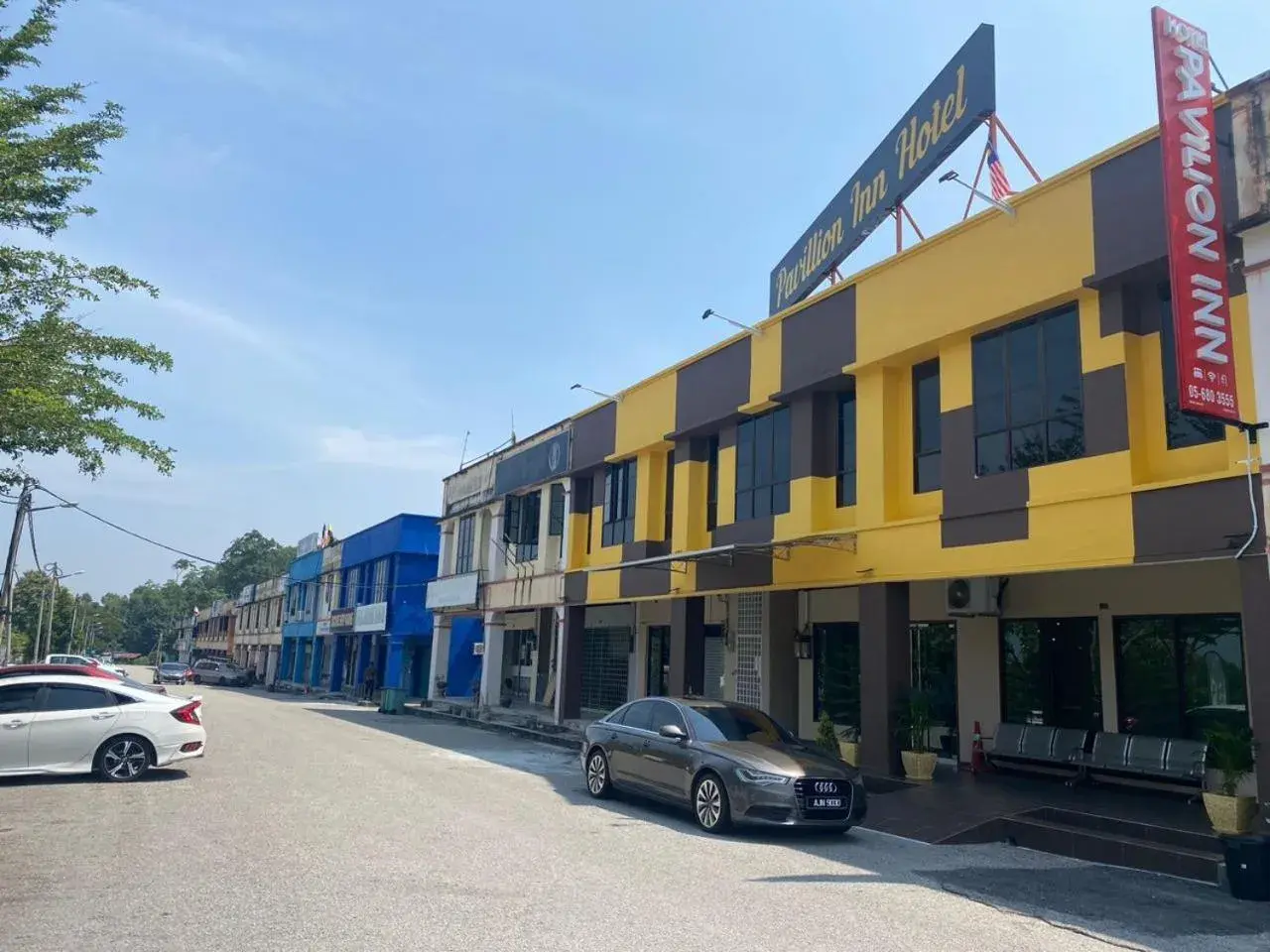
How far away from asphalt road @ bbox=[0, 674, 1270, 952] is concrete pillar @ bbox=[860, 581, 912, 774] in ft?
10.9

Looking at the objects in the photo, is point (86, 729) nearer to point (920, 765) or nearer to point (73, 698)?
point (73, 698)

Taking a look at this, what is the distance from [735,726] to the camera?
12336mm

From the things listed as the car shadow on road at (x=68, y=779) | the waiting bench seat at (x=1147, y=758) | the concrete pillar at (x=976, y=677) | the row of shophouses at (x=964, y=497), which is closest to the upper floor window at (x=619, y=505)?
the row of shophouses at (x=964, y=497)

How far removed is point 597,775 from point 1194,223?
10.0 m

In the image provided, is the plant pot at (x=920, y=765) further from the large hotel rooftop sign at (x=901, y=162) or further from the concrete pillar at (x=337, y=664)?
the concrete pillar at (x=337, y=664)

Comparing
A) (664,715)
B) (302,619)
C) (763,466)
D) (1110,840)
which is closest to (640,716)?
(664,715)

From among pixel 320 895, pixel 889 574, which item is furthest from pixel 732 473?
pixel 320 895

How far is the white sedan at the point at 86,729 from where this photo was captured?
12.6m

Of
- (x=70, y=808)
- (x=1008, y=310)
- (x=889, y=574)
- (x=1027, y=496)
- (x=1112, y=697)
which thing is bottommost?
(x=70, y=808)

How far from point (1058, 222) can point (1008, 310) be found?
131 cm

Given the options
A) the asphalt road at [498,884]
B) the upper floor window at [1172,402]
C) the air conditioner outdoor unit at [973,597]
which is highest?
the upper floor window at [1172,402]

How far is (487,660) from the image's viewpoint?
30453 mm

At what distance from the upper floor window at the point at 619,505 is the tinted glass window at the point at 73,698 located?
12520 millimetres

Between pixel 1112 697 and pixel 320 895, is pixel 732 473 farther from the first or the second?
pixel 320 895
